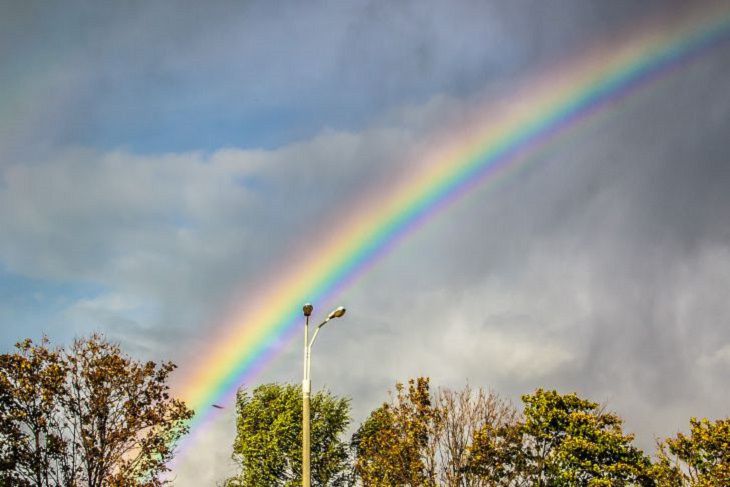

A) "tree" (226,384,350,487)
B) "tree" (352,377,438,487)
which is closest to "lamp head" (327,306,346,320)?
"tree" (352,377,438,487)

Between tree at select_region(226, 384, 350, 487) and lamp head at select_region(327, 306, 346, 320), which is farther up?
tree at select_region(226, 384, 350, 487)

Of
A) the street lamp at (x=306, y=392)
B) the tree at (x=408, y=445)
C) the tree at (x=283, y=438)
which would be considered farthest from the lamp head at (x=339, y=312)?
the tree at (x=283, y=438)

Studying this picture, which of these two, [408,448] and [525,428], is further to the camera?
[525,428]

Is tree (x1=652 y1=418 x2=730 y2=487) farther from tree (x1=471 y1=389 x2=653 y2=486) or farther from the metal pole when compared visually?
the metal pole

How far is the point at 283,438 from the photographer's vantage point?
5547 centimetres

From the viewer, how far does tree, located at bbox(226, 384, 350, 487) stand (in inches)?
2151

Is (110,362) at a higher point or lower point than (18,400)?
higher

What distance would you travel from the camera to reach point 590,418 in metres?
47.0

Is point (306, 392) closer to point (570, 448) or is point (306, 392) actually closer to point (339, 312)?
point (339, 312)

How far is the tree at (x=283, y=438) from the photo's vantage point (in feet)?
179

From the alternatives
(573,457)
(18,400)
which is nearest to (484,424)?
(573,457)

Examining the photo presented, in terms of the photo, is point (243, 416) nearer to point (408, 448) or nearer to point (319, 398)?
point (319, 398)

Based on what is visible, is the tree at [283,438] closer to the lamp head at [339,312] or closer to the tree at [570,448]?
the tree at [570,448]

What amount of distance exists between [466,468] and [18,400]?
1044 inches
